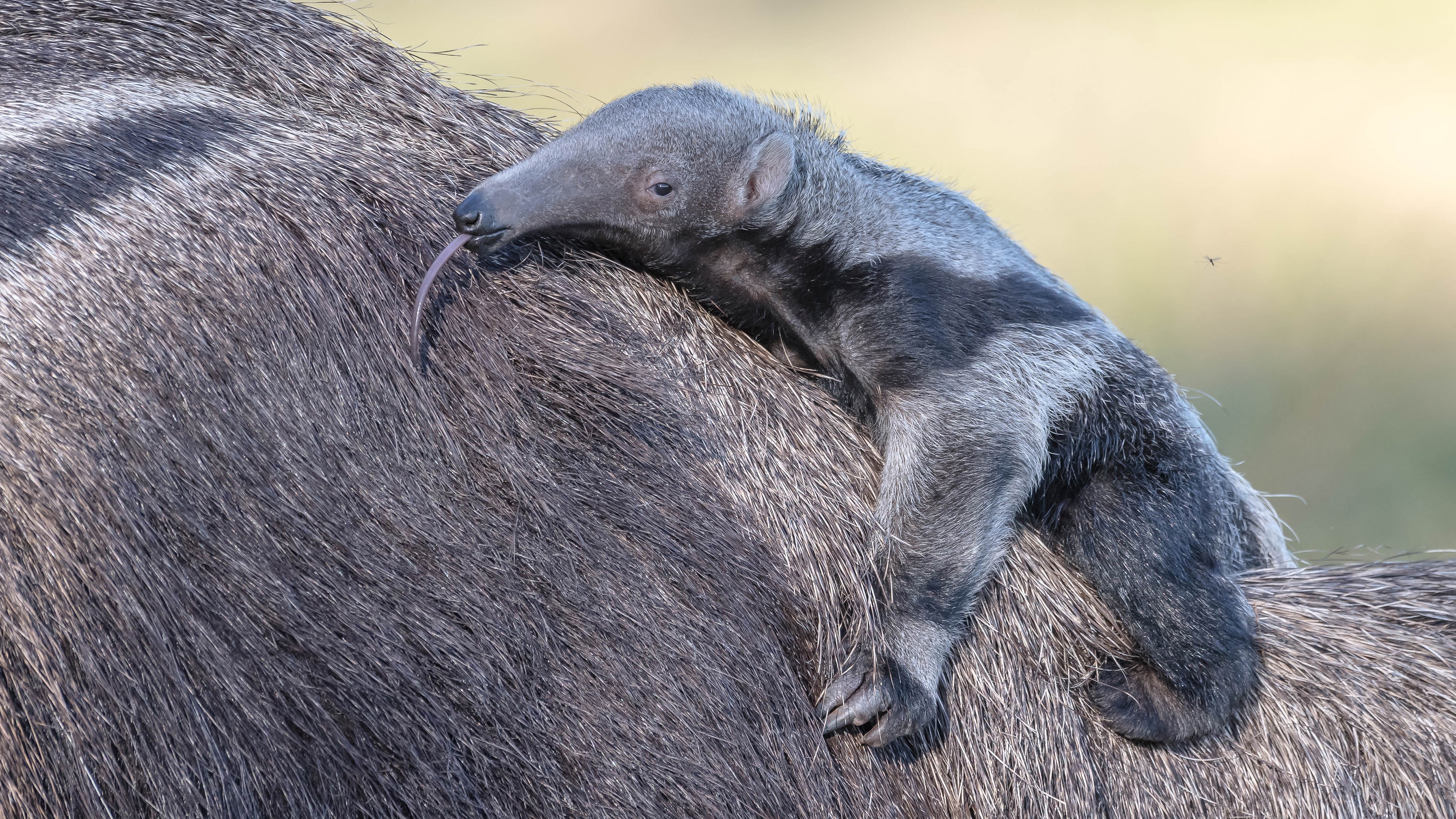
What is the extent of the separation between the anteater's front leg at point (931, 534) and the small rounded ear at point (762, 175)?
488 mm

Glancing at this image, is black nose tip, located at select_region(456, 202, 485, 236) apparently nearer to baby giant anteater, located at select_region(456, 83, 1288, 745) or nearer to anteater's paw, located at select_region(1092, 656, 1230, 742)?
baby giant anteater, located at select_region(456, 83, 1288, 745)

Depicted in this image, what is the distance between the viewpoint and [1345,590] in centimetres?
277

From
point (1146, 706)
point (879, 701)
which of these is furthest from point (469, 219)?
point (1146, 706)

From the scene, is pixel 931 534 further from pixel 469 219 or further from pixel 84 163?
pixel 84 163

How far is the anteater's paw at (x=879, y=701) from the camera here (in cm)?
217

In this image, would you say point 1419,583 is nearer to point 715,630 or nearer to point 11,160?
point 715,630

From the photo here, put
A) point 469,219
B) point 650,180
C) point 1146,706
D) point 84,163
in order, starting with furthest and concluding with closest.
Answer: point 1146,706 < point 650,180 < point 469,219 < point 84,163

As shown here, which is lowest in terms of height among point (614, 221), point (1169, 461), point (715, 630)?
point (715, 630)

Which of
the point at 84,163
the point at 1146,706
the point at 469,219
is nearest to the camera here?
the point at 84,163

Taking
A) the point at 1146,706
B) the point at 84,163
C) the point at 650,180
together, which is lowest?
the point at 1146,706

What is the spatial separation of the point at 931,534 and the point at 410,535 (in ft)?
3.16

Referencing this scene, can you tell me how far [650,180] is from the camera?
2293mm

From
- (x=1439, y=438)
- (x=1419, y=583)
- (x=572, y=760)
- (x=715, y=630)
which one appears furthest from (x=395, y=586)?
(x=1439, y=438)

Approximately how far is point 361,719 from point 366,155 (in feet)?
3.63
